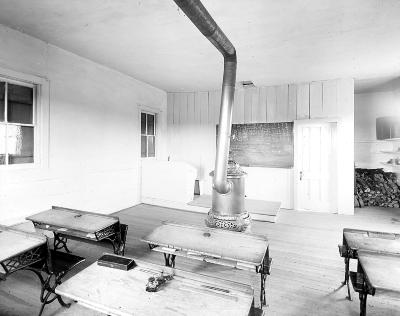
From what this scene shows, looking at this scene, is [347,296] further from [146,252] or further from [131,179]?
[131,179]

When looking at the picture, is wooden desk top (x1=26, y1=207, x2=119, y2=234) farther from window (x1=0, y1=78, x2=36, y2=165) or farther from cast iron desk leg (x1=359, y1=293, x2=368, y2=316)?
cast iron desk leg (x1=359, y1=293, x2=368, y2=316)

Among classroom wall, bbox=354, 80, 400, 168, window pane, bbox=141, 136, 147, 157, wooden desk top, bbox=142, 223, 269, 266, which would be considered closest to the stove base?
wooden desk top, bbox=142, 223, 269, 266

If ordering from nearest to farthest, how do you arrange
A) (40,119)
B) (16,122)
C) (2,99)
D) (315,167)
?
1. (2,99)
2. (16,122)
3. (40,119)
4. (315,167)

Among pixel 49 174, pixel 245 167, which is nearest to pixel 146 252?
pixel 49 174

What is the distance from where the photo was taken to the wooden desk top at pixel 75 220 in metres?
2.75

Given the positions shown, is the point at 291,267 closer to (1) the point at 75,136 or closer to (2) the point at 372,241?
(2) the point at 372,241

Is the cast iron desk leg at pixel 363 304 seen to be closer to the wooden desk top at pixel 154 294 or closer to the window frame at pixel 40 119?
the wooden desk top at pixel 154 294

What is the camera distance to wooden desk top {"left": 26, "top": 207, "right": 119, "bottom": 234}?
275cm

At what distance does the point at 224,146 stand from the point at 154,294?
2029 mm

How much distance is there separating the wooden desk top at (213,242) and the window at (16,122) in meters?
2.55

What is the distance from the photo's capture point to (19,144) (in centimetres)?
373

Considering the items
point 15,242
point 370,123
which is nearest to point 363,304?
point 15,242

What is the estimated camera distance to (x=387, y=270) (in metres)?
1.77

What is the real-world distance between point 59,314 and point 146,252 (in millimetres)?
1378
